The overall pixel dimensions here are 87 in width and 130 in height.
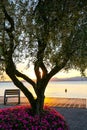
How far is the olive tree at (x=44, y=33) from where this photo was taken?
8852mm

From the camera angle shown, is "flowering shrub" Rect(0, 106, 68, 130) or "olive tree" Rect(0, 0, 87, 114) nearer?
"olive tree" Rect(0, 0, 87, 114)

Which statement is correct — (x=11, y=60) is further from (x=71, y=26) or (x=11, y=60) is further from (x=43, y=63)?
(x=71, y=26)

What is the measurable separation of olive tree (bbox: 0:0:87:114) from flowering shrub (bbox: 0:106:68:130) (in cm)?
130

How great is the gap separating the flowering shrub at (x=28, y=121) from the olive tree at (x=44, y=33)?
130cm

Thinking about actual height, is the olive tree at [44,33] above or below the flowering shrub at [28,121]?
above

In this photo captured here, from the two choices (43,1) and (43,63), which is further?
(43,63)

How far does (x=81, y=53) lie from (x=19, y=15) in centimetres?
218

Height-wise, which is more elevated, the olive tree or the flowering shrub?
the olive tree

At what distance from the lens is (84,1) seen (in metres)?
8.86

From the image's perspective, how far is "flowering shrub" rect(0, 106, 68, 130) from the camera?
981 cm

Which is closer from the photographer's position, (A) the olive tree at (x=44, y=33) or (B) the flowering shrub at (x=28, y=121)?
(A) the olive tree at (x=44, y=33)

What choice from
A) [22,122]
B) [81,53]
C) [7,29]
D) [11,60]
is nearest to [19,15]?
[7,29]

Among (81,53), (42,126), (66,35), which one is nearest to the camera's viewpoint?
(81,53)

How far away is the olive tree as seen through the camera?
8.85m
